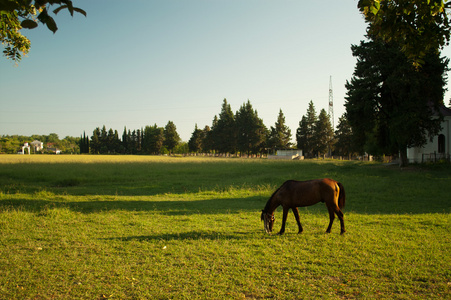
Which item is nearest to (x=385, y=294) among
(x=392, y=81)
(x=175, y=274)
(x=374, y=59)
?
(x=175, y=274)

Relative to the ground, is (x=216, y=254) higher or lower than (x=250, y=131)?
lower

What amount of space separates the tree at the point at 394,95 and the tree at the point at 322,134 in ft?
151

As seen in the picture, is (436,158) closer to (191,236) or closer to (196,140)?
(191,236)

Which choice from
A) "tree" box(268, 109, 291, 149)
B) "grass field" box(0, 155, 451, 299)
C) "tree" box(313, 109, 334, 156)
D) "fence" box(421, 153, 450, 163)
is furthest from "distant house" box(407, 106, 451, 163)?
"tree" box(268, 109, 291, 149)

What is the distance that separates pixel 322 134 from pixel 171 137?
6358 centimetres

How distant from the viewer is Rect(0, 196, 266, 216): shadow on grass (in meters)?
10.9

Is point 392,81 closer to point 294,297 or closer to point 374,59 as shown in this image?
point 374,59

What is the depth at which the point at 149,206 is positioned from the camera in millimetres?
12148

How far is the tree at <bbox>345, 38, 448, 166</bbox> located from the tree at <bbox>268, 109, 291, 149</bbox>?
52.9m

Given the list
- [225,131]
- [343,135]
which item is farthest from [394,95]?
[225,131]

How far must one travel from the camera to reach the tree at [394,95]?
2539 cm

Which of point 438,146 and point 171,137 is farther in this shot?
point 171,137

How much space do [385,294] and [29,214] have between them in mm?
10820

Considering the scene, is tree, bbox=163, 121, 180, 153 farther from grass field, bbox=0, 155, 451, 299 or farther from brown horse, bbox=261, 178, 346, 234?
brown horse, bbox=261, 178, 346, 234
